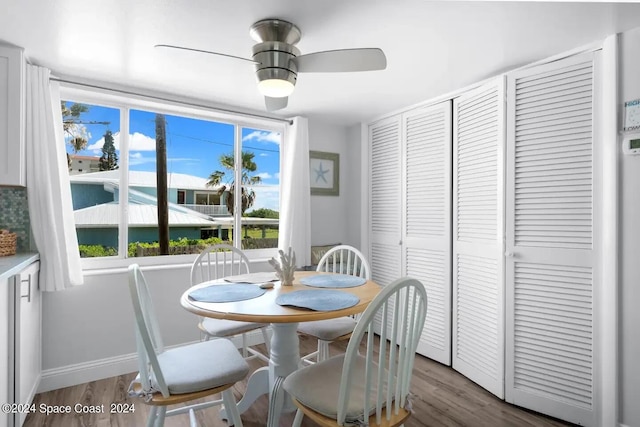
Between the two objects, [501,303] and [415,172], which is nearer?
[501,303]

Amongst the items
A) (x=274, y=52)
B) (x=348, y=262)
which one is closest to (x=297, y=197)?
(x=348, y=262)

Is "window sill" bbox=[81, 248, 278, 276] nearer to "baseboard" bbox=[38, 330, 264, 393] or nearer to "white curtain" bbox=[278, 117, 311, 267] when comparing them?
"white curtain" bbox=[278, 117, 311, 267]

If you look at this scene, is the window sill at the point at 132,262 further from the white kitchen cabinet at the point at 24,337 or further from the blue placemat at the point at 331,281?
the blue placemat at the point at 331,281

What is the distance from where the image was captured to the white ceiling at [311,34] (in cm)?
165

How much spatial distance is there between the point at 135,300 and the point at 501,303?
2.19 m

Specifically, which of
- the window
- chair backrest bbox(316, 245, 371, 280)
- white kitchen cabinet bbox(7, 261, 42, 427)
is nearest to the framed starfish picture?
the window

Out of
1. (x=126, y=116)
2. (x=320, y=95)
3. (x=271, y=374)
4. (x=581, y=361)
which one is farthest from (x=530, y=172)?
(x=126, y=116)

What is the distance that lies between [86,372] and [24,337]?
0.73 m

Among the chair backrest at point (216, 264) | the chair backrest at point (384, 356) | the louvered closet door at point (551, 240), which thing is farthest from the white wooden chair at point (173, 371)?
the louvered closet door at point (551, 240)

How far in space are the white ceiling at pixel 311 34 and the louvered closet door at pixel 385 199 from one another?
78 centimetres

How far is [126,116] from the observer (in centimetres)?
284

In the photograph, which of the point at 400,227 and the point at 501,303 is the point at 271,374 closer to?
the point at 501,303

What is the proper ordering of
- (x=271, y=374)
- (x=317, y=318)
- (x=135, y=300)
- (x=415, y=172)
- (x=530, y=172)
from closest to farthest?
(x=135, y=300) → (x=317, y=318) → (x=271, y=374) → (x=530, y=172) → (x=415, y=172)

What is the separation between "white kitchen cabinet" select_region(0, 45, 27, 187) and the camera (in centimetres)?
207
